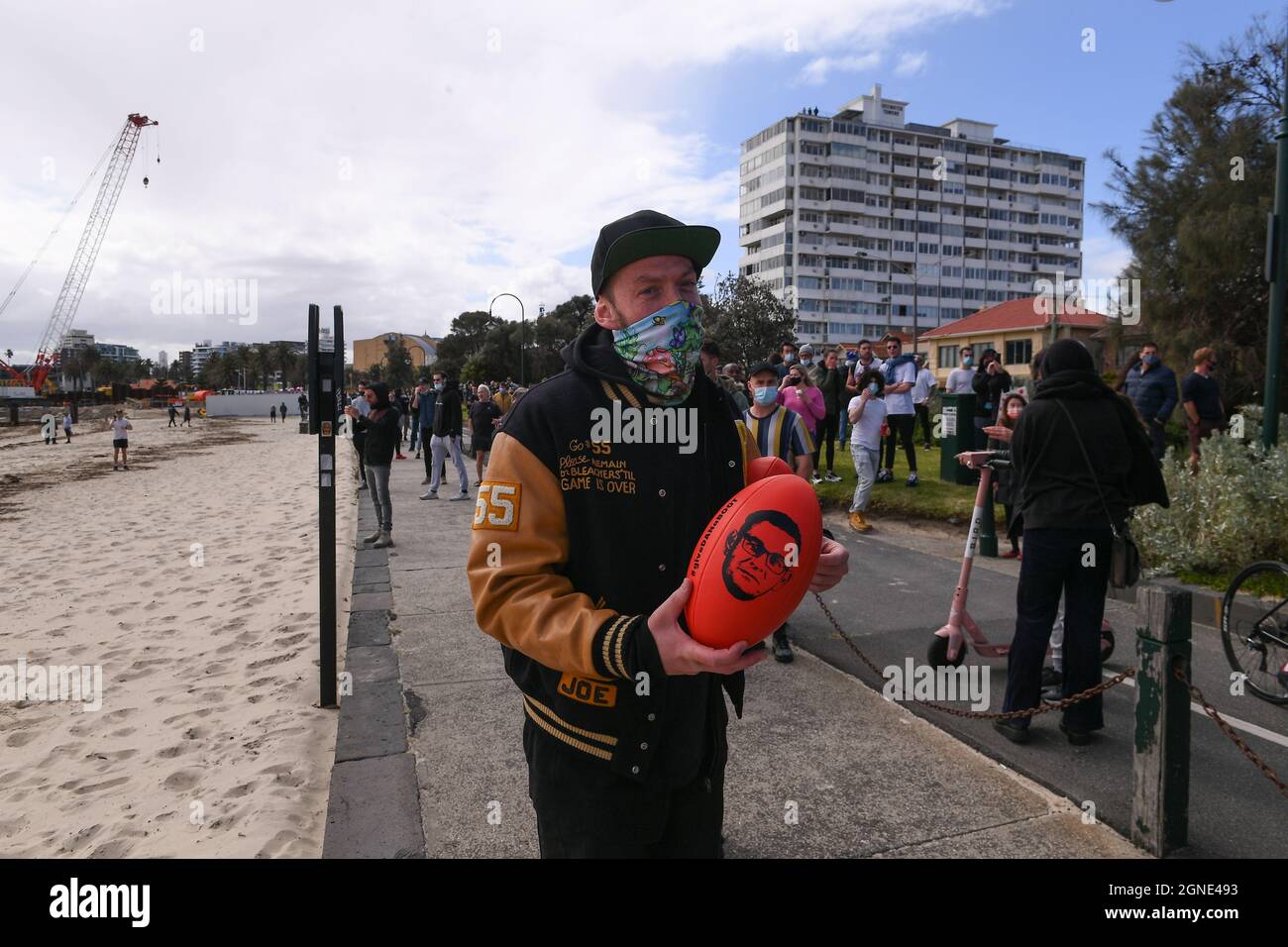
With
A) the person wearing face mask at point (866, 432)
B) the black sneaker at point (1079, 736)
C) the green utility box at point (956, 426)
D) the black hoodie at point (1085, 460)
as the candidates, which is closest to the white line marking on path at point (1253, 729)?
the black sneaker at point (1079, 736)

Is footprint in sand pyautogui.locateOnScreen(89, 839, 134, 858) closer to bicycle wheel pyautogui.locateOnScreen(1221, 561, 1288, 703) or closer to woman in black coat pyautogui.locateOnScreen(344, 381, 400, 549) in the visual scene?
bicycle wheel pyautogui.locateOnScreen(1221, 561, 1288, 703)

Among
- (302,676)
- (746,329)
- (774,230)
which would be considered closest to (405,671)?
(302,676)

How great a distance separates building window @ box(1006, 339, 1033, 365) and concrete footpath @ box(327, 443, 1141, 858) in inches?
2363

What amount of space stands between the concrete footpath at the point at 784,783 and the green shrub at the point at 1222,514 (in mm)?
4324

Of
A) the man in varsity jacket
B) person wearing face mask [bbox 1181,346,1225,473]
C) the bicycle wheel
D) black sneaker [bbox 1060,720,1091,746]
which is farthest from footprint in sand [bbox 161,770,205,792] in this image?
person wearing face mask [bbox 1181,346,1225,473]

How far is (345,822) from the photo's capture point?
3.82 meters

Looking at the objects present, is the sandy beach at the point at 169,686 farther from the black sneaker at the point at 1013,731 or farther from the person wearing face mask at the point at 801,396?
the person wearing face mask at the point at 801,396

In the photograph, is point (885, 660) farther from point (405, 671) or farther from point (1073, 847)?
point (405, 671)

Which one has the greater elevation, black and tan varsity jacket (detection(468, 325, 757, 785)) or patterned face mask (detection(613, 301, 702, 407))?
patterned face mask (detection(613, 301, 702, 407))

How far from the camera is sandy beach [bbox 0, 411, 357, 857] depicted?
390 cm

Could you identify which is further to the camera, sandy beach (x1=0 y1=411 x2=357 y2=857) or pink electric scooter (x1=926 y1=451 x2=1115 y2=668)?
pink electric scooter (x1=926 y1=451 x2=1115 y2=668)

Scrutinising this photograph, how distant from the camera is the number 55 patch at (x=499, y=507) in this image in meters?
1.78

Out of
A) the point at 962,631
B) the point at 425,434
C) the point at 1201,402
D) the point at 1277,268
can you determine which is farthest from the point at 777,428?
the point at 425,434
